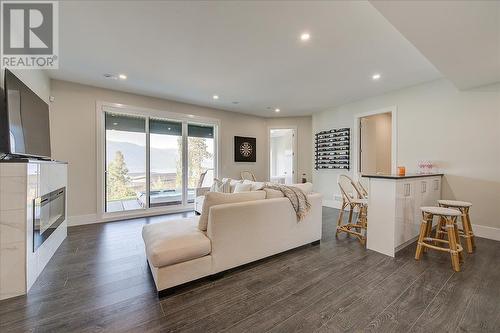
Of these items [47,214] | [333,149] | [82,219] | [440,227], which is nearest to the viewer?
[47,214]

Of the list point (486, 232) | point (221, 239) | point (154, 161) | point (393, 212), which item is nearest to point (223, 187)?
point (154, 161)

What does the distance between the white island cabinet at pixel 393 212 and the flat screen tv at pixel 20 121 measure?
410 centimetres

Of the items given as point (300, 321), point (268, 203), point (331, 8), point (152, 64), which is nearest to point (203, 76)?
point (152, 64)

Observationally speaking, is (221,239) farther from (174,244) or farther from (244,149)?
(244,149)

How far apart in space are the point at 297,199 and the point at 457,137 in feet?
10.2

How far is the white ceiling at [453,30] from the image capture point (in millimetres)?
1637

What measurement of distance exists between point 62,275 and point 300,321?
7.87 ft

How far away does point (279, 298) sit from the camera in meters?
1.79

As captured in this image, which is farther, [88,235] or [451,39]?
[88,235]

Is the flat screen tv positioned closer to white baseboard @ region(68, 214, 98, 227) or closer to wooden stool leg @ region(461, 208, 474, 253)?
white baseboard @ region(68, 214, 98, 227)

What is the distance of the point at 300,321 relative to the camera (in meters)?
1.53

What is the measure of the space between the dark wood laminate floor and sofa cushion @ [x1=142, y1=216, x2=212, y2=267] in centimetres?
33

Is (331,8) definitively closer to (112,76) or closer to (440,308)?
(440,308)

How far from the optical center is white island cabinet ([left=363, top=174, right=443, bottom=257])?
2.62m
